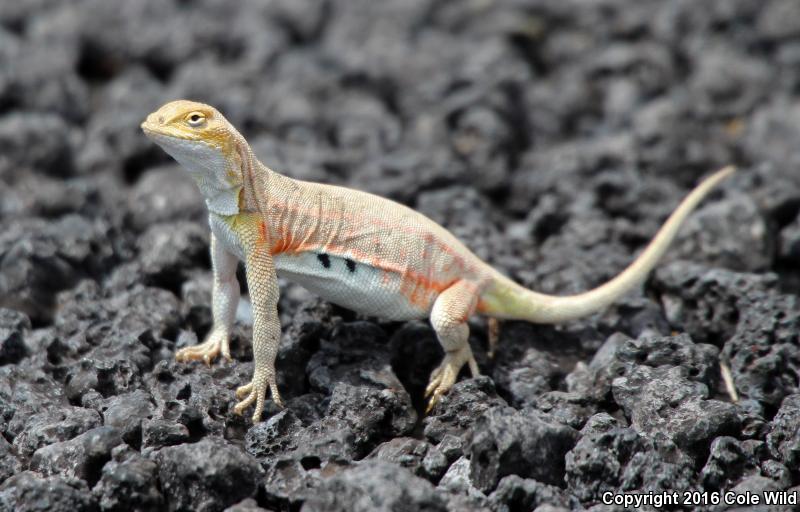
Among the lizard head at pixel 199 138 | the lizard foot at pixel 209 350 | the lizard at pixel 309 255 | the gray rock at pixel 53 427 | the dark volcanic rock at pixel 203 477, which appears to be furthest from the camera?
the lizard foot at pixel 209 350

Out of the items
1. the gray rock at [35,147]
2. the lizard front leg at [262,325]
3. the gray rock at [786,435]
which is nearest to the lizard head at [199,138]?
the lizard front leg at [262,325]

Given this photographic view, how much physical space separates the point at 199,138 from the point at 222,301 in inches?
51.2

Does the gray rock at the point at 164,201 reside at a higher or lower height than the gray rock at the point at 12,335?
higher

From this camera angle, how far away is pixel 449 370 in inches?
254

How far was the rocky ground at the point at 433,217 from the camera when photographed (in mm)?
5445

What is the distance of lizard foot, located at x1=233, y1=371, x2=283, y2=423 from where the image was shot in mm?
5969

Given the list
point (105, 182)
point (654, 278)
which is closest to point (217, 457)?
point (654, 278)

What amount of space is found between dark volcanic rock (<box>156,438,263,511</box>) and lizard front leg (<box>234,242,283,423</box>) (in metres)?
0.72

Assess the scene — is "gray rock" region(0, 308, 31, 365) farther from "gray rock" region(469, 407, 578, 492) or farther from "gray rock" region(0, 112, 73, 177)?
"gray rock" region(469, 407, 578, 492)

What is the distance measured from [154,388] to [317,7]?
303 inches

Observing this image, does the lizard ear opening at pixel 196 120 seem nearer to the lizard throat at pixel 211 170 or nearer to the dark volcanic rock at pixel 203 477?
the lizard throat at pixel 211 170

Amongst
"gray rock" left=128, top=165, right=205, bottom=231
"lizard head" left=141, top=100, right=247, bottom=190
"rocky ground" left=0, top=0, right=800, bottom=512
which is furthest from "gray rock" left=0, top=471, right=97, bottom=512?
"gray rock" left=128, top=165, right=205, bottom=231

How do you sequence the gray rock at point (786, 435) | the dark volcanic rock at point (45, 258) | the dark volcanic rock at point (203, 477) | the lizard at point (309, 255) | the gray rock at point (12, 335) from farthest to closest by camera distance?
the dark volcanic rock at point (45, 258), the gray rock at point (12, 335), the lizard at point (309, 255), the gray rock at point (786, 435), the dark volcanic rock at point (203, 477)

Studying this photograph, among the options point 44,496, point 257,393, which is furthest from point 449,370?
point 44,496
